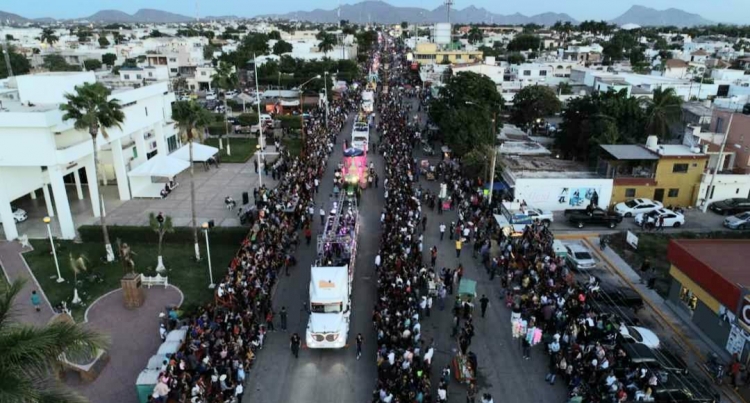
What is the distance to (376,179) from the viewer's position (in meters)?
36.4

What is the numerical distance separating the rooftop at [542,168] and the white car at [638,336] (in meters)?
15.6

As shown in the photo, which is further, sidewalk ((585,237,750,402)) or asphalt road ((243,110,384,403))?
sidewalk ((585,237,750,402))

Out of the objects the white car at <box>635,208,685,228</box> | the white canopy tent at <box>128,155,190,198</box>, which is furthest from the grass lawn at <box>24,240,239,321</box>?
the white car at <box>635,208,685,228</box>

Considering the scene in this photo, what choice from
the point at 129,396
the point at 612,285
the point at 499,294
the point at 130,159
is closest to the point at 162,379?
the point at 129,396

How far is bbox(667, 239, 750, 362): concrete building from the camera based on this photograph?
1748 cm

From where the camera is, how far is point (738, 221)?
97.0 ft

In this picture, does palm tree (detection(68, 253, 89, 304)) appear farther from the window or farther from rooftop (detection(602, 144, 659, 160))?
the window

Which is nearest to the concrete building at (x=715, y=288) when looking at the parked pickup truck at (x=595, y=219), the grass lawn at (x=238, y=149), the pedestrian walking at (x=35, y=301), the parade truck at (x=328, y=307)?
the parked pickup truck at (x=595, y=219)

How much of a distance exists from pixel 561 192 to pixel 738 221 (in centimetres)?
982

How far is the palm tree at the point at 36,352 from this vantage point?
25.0 feet

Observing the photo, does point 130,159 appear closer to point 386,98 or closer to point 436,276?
point 436,276

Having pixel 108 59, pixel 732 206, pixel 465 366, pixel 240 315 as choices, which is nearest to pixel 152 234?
pixel 240 315

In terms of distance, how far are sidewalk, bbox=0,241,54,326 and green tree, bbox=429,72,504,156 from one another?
2612cm

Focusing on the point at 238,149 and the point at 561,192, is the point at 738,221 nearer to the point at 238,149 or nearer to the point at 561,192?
the point at 561,192
